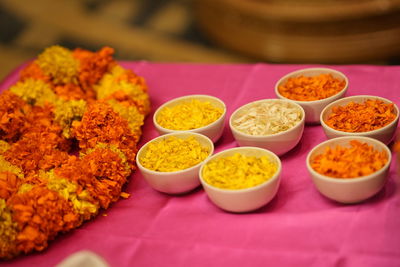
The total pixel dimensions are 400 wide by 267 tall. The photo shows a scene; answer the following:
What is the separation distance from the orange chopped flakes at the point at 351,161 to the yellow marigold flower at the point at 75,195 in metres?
0.59

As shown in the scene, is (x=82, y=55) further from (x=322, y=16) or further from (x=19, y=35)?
(x=19, y=35)

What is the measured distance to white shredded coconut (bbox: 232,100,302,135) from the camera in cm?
137

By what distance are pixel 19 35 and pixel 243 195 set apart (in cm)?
373

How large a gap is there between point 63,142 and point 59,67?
0.34 metres

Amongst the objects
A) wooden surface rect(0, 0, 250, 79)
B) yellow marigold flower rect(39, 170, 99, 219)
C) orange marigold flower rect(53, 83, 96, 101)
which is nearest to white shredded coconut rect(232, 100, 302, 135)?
yellow marigold flower rect(39, 170, 99, 219)

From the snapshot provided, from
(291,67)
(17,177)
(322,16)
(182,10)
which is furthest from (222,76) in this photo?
(182,10)

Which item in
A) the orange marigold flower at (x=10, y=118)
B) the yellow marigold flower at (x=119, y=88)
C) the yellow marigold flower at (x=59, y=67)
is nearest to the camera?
the orange marigold flower at (x=10, y=118)

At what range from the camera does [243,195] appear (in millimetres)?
1158

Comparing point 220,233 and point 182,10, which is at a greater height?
point 220,233

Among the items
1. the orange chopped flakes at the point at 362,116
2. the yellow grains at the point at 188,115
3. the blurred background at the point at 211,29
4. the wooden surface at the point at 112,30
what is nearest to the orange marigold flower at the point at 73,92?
the yellow grains at the point at 188,115

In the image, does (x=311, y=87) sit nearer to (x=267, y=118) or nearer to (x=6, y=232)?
(x=267, y=118)

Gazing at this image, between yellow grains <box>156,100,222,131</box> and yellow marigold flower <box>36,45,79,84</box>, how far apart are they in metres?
0.40

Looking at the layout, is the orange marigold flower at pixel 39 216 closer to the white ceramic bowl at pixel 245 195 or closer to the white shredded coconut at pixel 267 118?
the white ceramic bowl at pixel 245 195

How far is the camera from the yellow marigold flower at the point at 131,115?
5.00 feet
